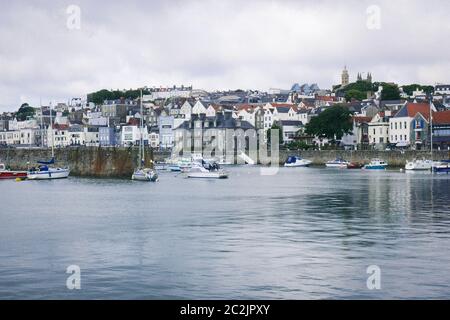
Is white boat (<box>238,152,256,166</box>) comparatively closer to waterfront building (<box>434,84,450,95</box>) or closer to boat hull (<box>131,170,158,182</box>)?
boat hull (<box>131,170,158,182</box>)

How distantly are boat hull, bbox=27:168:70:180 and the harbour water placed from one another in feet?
88.5

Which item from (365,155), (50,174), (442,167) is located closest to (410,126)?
(365,155)

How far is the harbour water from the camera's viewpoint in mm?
19922

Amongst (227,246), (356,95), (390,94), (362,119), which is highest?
(356,95)

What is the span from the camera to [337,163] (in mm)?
102688

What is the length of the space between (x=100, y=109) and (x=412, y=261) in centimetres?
15896

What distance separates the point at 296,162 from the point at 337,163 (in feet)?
21.2

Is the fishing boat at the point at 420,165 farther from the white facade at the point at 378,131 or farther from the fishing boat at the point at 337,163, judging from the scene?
the white facade at the point at 378,131

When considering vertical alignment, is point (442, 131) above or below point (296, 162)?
above

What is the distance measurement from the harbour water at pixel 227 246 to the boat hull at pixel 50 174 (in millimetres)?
26972

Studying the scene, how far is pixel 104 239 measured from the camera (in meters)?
28.6

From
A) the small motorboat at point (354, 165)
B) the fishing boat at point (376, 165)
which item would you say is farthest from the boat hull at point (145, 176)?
the small motorboat at point (354, 165)

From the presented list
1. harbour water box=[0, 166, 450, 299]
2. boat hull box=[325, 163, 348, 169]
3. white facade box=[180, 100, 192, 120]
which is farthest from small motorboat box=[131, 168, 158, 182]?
white facade box=[180, 100, 192, 120]

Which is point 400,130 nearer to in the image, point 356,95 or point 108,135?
point 108,135
